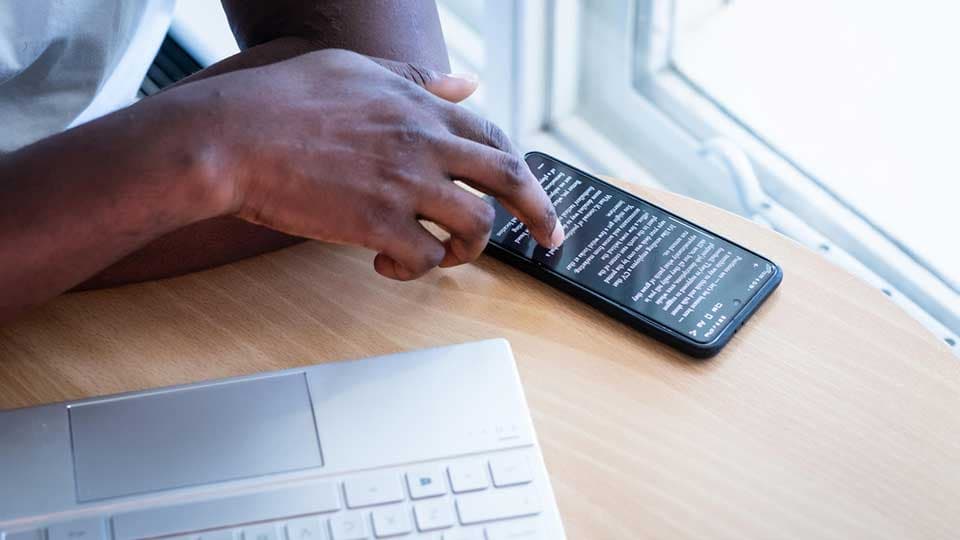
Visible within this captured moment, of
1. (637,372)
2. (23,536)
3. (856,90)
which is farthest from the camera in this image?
(856,90)

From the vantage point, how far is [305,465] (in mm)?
667

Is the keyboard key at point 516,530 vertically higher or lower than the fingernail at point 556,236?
lower

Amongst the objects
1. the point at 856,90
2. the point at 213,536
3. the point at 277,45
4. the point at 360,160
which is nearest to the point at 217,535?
the point at 213,536

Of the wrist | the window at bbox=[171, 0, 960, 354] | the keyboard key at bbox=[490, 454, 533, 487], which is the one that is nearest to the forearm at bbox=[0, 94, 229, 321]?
the wrist

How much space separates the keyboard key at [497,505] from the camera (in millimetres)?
647

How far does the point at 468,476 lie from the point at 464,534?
1.4 inches

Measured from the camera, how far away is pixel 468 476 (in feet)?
2.17

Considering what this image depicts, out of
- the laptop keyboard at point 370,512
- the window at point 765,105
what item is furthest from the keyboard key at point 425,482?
the window at point 765,105

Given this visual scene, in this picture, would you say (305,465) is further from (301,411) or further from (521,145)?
(521,145)

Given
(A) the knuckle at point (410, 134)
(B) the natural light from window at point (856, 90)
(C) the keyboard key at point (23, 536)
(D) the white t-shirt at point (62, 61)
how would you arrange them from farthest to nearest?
(B) the natural light from window at point (856, 90)
(D) the white t-shirt at point (62, 61)
(A) the knuckle at point (410, 134)
(C) the keyboard key at point (23, 536)

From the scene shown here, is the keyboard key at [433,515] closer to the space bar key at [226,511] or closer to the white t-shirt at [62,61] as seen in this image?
the space bar key at [226,511]

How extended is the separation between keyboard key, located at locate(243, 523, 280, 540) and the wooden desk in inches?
4.5

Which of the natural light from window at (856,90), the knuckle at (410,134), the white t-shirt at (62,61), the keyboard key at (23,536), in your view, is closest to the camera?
the keyboard key at (23,536)

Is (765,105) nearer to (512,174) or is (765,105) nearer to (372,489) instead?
(512,174)
